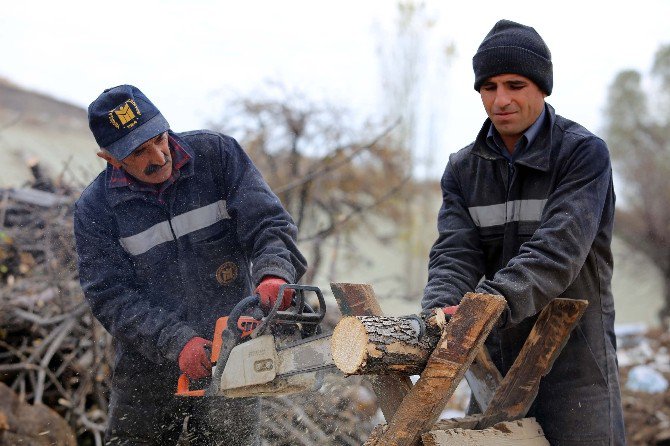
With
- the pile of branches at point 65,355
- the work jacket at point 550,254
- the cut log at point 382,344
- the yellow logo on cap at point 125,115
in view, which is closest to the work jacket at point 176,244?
the yellow logo on cap at point 125,115

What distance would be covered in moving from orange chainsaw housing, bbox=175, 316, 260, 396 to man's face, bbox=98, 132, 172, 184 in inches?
30.7

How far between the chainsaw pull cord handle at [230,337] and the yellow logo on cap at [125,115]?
1001 millimetres

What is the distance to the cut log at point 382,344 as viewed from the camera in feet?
7.50

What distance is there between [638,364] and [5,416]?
29.7ft

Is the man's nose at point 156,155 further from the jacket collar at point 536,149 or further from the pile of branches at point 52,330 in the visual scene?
the pile of branches at point 52,330

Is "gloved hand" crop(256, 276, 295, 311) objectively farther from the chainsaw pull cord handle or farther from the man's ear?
the man's ear

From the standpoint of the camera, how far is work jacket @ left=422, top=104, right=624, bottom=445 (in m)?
2.56

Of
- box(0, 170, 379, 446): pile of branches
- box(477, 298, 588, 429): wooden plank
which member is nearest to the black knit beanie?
box(477, 298, 588, 429): wooden plank

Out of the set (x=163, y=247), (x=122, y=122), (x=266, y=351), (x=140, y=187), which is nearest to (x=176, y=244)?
(x=163, y=247)

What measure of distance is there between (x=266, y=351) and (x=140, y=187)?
110 cm

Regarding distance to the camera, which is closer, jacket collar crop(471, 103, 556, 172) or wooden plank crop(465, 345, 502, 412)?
jacket collar crop(471, 103, 556, 172)

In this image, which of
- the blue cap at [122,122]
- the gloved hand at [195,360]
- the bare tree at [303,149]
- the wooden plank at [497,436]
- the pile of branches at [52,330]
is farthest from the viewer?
the bare tree at [303,149]

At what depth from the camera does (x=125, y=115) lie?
11.0 feet

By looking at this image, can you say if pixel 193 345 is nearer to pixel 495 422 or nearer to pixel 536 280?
pixel 495 422
